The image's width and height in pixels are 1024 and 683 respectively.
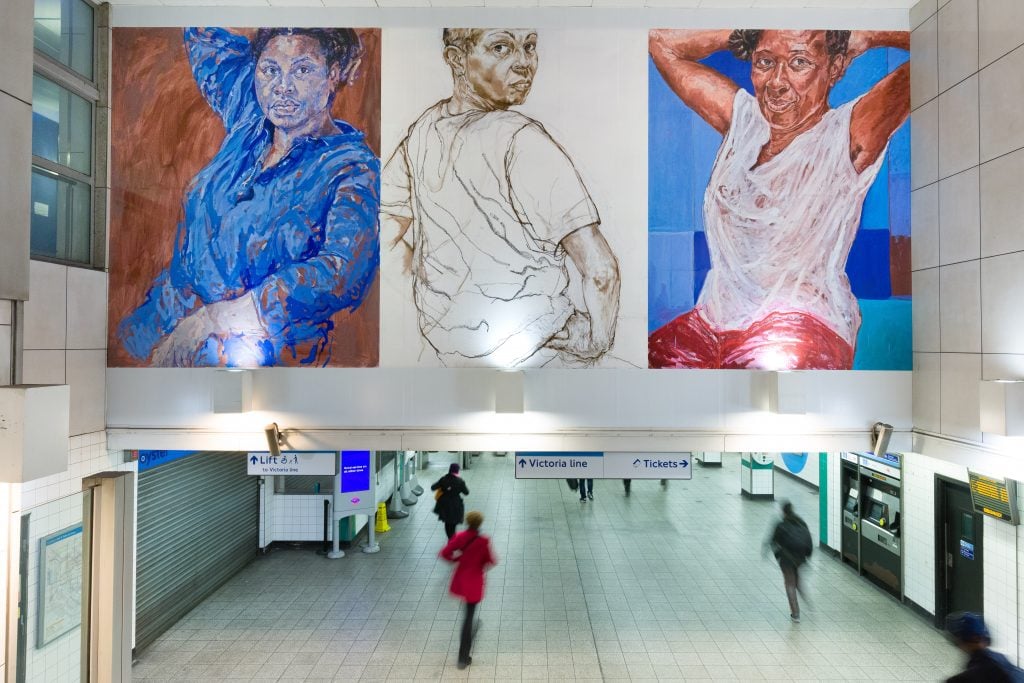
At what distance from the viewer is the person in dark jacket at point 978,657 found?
3271 mm

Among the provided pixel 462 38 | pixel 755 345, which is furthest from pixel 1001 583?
pixel 462 38

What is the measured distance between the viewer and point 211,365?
546 cm

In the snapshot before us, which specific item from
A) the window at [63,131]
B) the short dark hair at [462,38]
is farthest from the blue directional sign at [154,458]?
the short dark hair at [462,38]

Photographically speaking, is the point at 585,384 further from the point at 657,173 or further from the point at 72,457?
the point at 72,457

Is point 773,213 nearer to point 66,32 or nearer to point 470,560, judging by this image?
point 470,560

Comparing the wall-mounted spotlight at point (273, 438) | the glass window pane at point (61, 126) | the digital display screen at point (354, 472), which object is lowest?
the digital display screen at point (354, 472)

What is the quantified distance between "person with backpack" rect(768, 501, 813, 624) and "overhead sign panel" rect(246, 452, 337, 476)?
5074 millimetres

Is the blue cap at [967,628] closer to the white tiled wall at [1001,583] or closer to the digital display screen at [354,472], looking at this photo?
the white tiled wall at [1001,583]

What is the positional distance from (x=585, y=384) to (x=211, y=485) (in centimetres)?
531

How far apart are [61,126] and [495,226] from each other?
13.4 ft

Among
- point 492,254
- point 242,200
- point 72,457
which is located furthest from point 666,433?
point 72,457

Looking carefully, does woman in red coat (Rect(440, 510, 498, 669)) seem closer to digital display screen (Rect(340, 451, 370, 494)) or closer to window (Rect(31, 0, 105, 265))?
A: digital display screen (Rect(340, 451, 370, 494))

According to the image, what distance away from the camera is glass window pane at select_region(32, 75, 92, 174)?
4.86m

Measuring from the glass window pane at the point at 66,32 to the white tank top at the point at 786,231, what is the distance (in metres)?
6.13
